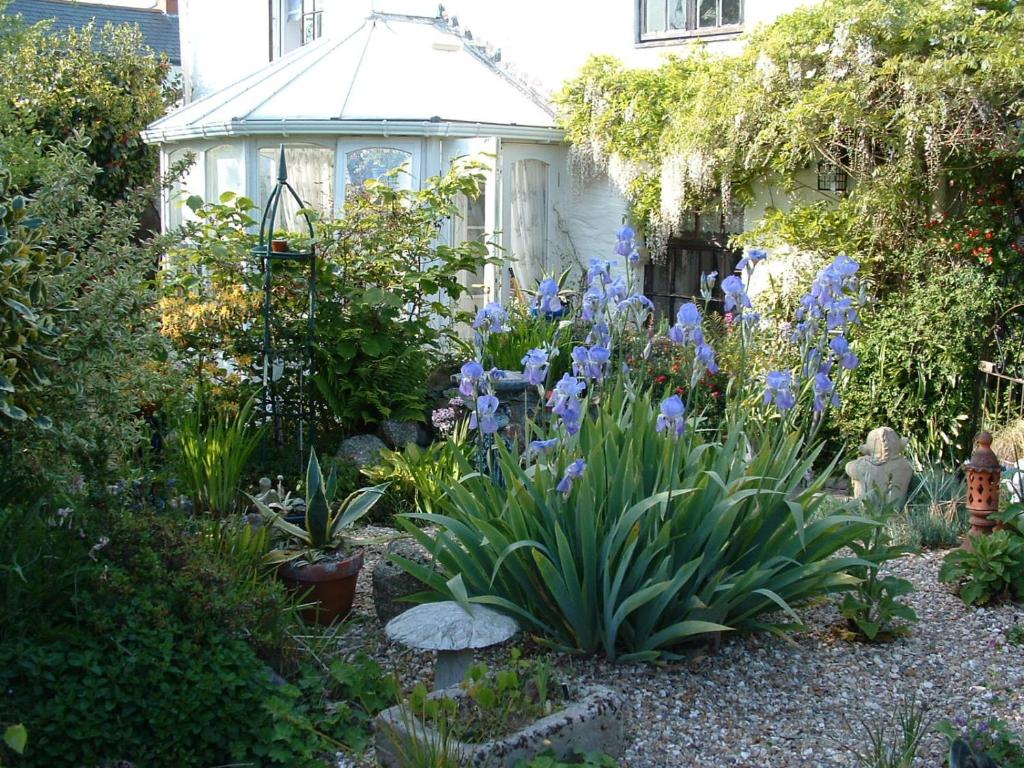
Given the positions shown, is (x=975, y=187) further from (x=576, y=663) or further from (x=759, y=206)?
(x=576, y=663)

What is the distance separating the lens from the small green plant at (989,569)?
4496 mm

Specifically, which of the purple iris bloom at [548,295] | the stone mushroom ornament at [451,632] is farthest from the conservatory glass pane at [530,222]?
the stone mushroom ornament at [451,632]

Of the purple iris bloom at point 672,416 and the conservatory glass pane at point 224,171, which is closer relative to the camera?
the purple iris bloom at point 672,416

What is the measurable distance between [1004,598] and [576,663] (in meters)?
1.97

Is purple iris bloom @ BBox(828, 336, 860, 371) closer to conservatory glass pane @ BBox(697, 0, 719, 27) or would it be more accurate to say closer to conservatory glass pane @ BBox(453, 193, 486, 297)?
conservatory glass pane @ BBox(697, 0, 719, 27)

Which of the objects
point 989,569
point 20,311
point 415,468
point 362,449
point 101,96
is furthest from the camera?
point 101,96

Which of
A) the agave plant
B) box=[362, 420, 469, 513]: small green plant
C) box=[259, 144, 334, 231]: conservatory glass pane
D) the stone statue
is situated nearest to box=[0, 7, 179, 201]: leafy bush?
box=[259, 144, 334, 231]: conservatory glass pane

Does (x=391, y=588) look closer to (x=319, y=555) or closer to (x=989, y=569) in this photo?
(x=319, y=555)

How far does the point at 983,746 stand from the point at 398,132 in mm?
7375

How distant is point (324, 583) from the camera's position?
4.29m

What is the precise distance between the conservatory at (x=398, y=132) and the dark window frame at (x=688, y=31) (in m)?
1.13

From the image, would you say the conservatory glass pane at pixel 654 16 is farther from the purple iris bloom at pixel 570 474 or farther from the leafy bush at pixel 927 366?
the purple iris bloom at pixel 570 474

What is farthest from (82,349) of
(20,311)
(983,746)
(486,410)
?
(983,746)

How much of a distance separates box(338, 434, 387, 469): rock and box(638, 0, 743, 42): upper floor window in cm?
450
